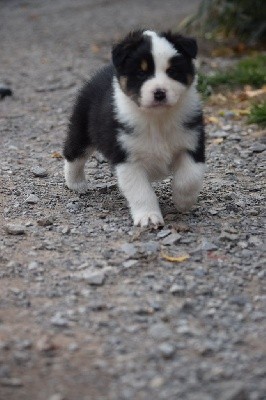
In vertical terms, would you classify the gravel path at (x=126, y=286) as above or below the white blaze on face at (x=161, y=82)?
below

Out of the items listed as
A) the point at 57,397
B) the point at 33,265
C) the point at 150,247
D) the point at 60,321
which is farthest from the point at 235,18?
the point at 57,397

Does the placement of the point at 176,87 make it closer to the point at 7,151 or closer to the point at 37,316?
the point at 37,316

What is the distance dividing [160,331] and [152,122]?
5.66 feet

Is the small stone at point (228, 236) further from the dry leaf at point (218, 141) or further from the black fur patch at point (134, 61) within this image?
the dry leaf at point (218, 141)

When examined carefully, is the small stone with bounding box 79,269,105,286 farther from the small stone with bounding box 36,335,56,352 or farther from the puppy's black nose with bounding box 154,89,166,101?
the puppy's black nose with bounding box 154,89,166,101

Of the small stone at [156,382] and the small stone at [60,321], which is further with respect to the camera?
the small stone at [60,321]

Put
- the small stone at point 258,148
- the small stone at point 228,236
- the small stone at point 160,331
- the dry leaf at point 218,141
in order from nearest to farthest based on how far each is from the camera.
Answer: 1. the small stone at point 160,331
2. the small stone at point 228,236
3. the small stone at point 258,148
4. the dry leaf at point 218,141

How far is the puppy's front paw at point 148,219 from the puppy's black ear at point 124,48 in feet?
3.01

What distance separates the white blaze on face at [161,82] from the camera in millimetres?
5090

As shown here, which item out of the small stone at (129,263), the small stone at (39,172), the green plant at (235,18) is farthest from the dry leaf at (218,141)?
the green plant at (235,18)

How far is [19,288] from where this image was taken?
14.9ft

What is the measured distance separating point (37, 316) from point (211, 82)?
5.49m

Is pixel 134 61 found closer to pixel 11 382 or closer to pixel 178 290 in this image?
pixel 178 290

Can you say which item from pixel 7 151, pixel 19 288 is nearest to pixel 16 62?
pixel 7 151
